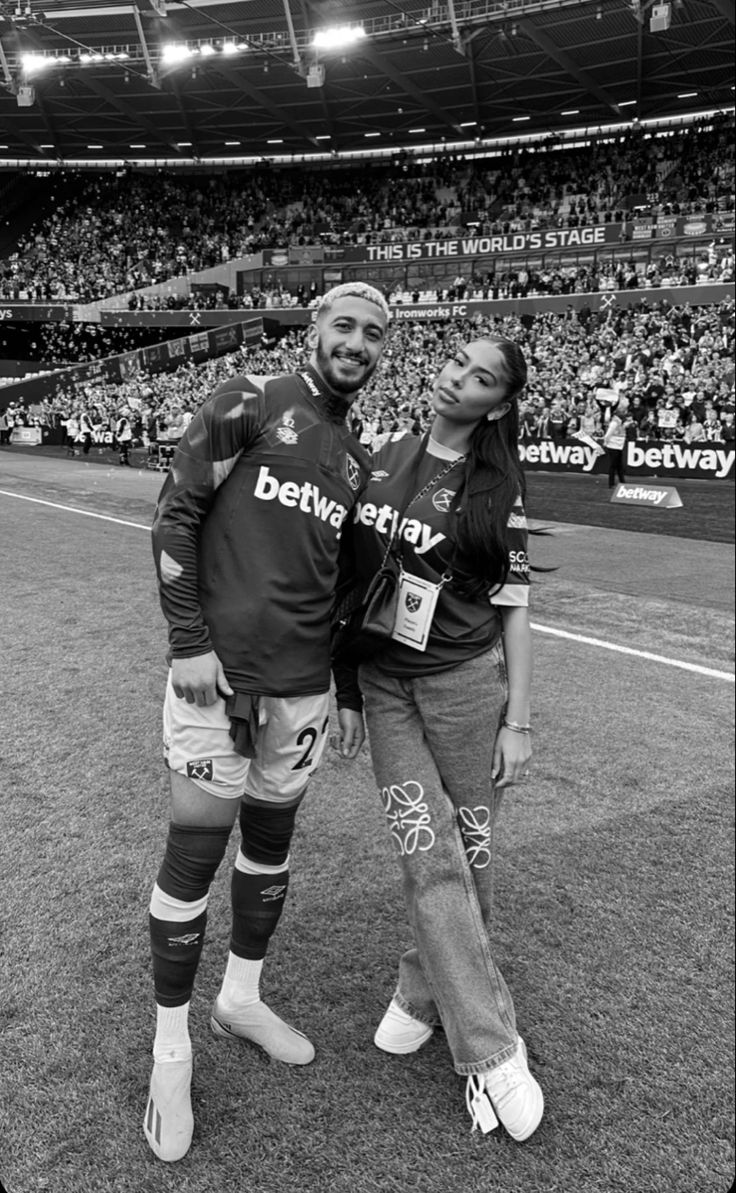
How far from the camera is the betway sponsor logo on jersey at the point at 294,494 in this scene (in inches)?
85.1

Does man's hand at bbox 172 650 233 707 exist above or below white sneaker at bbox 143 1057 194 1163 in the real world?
above

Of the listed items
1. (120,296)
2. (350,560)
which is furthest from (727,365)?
(120,296)

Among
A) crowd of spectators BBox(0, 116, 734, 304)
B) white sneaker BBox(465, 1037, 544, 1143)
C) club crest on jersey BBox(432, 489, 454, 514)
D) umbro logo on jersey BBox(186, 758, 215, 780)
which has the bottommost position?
white sneaker BBox(465, 1037, 544, 1143)

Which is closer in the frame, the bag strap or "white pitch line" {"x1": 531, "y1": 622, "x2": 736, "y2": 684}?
the bag strap

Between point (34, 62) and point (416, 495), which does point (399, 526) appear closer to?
point (416, 495)

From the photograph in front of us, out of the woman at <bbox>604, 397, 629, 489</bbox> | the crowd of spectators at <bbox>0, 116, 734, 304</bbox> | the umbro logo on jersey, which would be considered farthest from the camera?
the crowd of spectators at <bbox>0, 116, 734, 304</bbox>

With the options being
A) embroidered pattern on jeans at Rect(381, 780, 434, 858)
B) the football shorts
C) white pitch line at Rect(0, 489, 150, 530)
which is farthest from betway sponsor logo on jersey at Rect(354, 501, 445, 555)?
white pitch line at Rect(0, 489, 150, 530)

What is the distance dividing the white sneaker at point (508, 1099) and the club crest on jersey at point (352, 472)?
1.62 meters

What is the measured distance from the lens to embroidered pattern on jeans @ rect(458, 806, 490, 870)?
2.31 m

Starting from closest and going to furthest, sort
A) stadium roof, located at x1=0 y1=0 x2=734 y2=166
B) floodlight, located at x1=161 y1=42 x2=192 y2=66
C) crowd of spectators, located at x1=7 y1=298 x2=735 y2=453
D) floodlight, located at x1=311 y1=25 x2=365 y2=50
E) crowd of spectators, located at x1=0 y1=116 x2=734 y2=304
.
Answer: crowd of spectators, located at x1=7 y1=298 x2=735 y2=453, stadium roof, located at x1=0 y1=0 x2=734 y2=166, floodlight, located at x1=311 y1=25 x2=365 y2=50, floodlight, located at x1=161 y1=42 x2=192 y2=66, crowd of spectators, located at x1=0 y1=116 x2=734 y2=304

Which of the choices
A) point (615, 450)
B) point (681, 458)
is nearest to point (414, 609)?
point (615, 450)

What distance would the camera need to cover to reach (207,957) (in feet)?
9.11

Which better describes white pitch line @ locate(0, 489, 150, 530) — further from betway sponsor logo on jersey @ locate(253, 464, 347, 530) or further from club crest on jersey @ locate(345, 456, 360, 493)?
betway sponsor logo on jersey @ locate(253, 464, 347, 530)

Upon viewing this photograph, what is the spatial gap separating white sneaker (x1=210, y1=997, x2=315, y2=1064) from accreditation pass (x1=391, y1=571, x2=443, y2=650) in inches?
46.8
